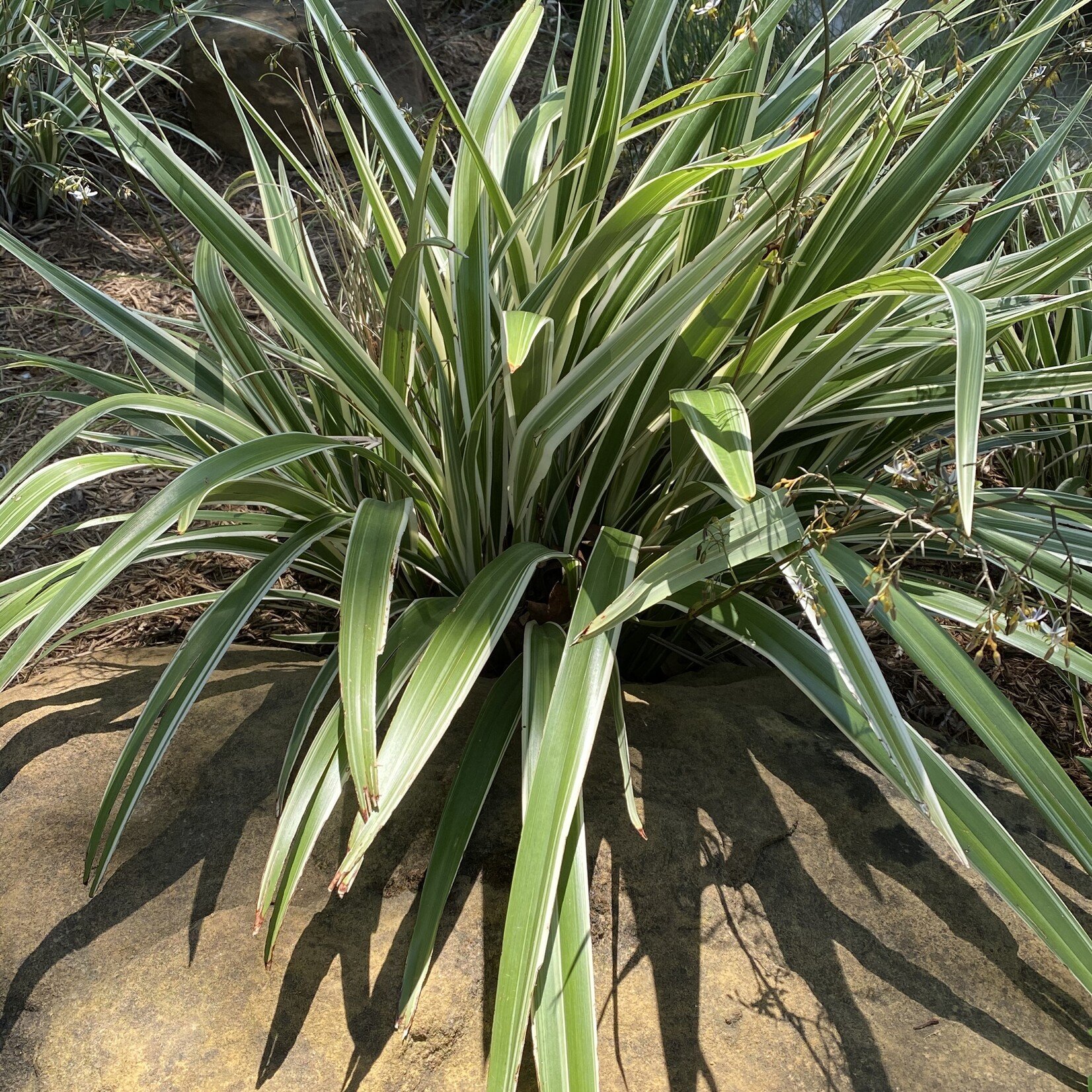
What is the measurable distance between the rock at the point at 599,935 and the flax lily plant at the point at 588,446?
72 mm

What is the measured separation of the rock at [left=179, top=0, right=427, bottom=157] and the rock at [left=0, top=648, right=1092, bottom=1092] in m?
2.08

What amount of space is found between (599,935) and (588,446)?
0.61 meters

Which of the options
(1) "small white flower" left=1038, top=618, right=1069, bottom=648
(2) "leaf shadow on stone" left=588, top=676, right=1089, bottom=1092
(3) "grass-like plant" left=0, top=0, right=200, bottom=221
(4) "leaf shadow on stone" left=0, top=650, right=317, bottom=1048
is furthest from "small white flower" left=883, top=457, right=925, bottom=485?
(3) "grass-like plant" left=0, top=0, right=200, bottom=221

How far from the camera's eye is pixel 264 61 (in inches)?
102

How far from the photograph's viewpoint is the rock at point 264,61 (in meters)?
2.68

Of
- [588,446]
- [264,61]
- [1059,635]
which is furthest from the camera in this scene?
[264,61]

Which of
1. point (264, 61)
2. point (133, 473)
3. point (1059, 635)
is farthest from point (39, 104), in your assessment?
point (1059, 635)

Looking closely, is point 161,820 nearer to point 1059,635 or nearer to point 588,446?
point 588,446

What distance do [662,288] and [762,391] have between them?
0.72 ft

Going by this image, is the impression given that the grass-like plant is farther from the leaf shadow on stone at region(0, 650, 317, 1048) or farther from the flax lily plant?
the leaf shadow on stone at region(0, 650, 317, 1048)

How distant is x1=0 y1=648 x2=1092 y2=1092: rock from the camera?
955 mm

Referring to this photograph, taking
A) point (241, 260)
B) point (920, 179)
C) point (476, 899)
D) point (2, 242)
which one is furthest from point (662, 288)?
point (2, 242)

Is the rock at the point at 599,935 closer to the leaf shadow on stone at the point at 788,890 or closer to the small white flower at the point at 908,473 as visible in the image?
the leaf shadow on stone at the point at 788,890

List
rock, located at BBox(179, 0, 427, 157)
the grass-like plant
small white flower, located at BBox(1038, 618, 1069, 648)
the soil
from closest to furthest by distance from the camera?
1. small white flower, located at BBox(1038, 618, 1069, 648)
2. the soil
3. the grass-like plant
4. rock, located at BBox(179, 0, 427, 157)
